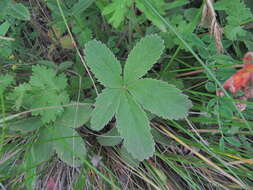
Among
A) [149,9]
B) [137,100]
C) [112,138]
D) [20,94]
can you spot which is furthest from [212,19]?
[20,94]

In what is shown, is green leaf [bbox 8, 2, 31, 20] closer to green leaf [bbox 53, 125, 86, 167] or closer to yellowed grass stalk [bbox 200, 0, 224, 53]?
green leaf [bbox 53, 125, 86, 167]

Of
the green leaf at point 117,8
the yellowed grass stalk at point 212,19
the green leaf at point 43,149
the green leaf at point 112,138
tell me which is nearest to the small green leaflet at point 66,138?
the green leaf at point 43,149

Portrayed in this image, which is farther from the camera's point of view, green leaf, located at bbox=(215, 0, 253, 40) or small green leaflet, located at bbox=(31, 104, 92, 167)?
small green leaflet, located at bbox=(31, 104, 92, 167)

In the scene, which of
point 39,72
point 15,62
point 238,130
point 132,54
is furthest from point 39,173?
point 238,130

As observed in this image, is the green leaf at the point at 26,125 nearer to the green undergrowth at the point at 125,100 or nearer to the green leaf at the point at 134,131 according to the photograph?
the green undergrowth at the point at 125,100

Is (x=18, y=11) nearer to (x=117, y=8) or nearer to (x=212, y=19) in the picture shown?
(x=117, y=8)

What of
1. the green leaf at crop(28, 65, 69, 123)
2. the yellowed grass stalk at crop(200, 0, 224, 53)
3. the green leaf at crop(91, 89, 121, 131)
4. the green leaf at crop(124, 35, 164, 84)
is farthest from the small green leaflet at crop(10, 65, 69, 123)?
the yellowed grass stalk at crop(200, 0, 224, 53)

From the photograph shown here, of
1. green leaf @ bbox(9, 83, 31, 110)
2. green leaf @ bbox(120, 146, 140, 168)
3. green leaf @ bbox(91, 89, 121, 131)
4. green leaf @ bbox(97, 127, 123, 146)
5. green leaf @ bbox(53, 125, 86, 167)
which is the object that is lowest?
green leaf @ bbox(120, 146, 140, 168)

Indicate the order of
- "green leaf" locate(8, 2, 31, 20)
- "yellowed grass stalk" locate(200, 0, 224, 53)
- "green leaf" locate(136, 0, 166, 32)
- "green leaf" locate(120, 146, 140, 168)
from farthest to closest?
1. "green leaf" locate(120, 146, 140, 168)
2. "green leaf" locate(8, 2, 31, 20)
3. "green leaf" locate(136, 0, 166, 32)
4. "yellowed grass stalk" locate(200, 0, 224, 53)

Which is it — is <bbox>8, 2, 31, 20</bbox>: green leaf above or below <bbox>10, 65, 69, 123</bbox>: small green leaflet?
above
